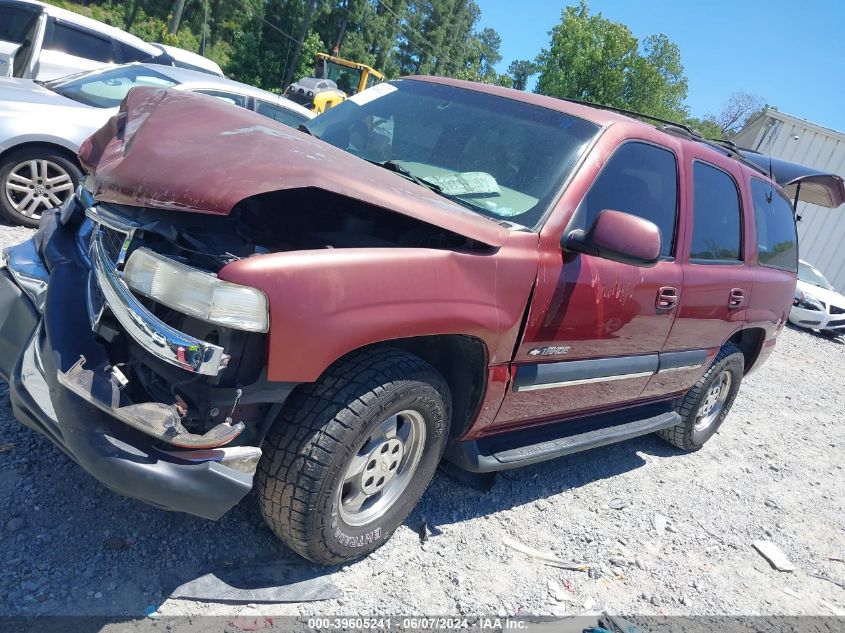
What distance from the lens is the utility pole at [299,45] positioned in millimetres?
38875

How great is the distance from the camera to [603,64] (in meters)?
36.4

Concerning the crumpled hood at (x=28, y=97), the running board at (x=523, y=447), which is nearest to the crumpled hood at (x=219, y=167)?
the running board at (x=523, y=447)

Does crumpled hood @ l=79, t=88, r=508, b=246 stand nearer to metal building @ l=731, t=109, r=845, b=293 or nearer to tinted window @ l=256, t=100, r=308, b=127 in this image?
tinted window @ l=256, t=100, r=308, b=127

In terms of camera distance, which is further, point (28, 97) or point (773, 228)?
point (28, 97)

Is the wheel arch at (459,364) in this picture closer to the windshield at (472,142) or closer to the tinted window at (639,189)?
the windshield at (472,142)

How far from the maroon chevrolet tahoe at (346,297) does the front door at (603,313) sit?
0.05 feet

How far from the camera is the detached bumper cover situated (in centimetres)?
197

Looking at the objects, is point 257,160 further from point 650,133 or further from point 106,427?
point 650,133

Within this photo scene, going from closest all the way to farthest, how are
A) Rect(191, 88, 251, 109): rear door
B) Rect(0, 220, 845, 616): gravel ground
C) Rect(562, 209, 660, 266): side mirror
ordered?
Rect(0, 220, 845, 616): gravel ground, Rect(562, 209, 660, 266): side mirror, Rect(191, 88, 251, 109): rear door

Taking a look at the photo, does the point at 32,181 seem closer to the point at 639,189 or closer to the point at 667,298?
the point at 639,189

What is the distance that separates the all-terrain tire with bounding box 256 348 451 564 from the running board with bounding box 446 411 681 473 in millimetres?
521

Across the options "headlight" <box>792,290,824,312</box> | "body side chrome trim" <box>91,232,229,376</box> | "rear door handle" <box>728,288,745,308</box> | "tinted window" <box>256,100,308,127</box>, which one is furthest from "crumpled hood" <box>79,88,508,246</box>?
"headlight" <box>792,290,824,312</box>

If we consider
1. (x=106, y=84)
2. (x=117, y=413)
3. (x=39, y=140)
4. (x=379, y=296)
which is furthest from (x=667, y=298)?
(x=106, y=84)

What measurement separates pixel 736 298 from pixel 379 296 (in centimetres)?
307
